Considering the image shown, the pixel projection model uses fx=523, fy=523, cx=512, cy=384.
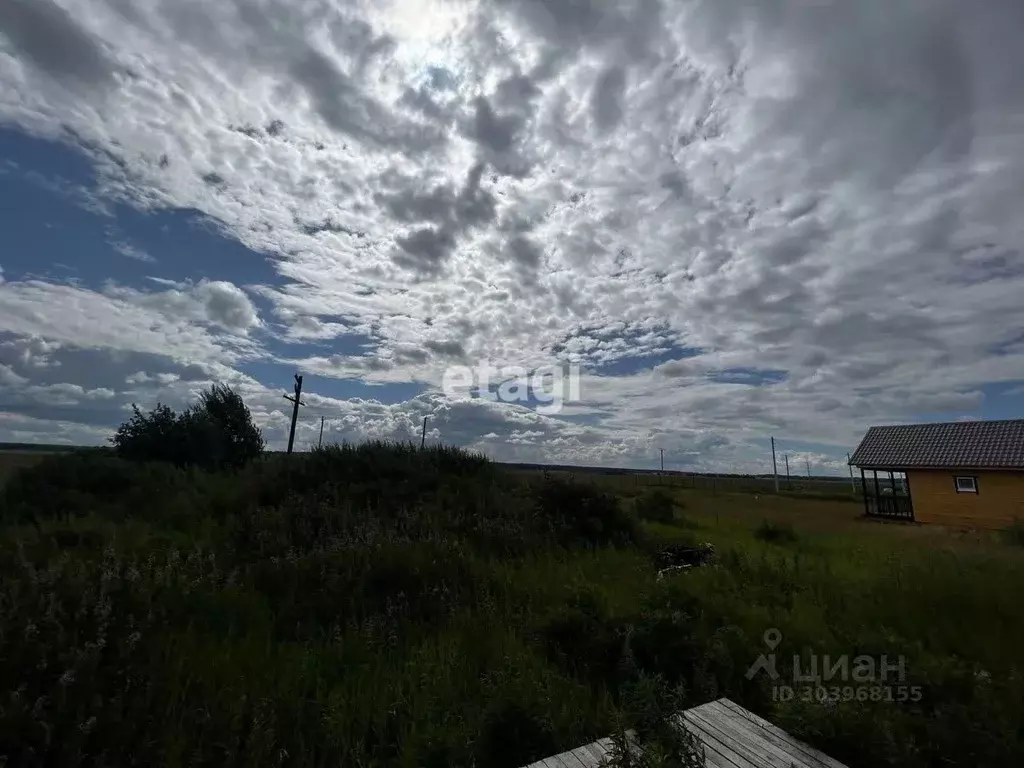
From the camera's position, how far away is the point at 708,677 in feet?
14.1

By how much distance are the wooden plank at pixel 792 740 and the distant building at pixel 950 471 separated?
72.8 feet

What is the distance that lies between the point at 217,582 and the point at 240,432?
15.6 metres

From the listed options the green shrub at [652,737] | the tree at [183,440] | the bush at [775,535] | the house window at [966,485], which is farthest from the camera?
the house window at [966,485]

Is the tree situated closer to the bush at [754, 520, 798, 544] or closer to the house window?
the bush at [754, 520, 798, 544]

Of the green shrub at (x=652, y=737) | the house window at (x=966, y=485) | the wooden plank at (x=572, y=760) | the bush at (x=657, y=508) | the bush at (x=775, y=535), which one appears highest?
the house window at (x=966, y=485)

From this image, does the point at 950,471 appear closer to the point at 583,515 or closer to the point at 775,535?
the point at 775,535

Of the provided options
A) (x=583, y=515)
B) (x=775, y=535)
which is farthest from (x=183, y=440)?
(x=775, y=535)

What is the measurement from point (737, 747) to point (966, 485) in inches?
989

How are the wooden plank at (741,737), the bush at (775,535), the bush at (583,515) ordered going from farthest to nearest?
the bush at (775,535), the bush at (583,515), the wooden plank at (741,737)

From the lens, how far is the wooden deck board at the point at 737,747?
294cm

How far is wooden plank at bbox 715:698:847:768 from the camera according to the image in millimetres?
2992

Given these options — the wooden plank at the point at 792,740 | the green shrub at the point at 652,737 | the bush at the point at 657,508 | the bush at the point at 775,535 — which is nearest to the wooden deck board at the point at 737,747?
the wooden plank at the point at 792,740

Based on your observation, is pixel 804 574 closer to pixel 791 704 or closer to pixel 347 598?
pixel 791 704

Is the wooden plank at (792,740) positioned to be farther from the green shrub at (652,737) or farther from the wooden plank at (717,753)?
the green shrub at (652,737)
